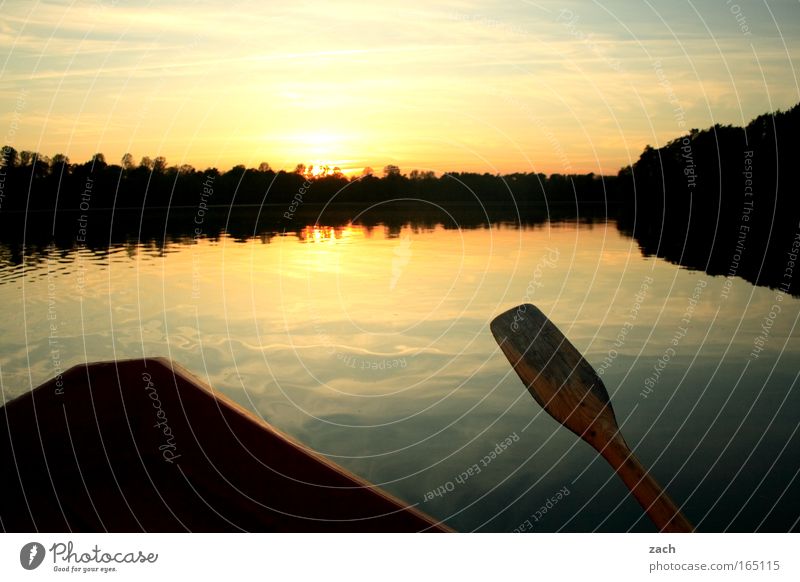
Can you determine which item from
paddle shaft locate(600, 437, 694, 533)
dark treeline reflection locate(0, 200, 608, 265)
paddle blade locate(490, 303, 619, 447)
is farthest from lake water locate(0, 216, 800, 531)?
dark treeline reflection locate(0, 200, 608, 265)

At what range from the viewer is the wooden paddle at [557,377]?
2.80m

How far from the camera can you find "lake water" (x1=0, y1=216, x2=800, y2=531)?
3844mm

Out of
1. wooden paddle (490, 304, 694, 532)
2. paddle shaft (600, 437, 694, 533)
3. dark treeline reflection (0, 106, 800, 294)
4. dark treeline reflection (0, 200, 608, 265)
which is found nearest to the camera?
paddle shaft (600, 437, 694, 533)

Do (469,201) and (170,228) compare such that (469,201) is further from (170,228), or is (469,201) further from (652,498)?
(652,498)

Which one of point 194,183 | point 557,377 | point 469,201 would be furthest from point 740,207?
point 557,377

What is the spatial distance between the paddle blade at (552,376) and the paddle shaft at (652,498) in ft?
0.69

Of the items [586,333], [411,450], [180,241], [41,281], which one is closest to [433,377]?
[411,450]

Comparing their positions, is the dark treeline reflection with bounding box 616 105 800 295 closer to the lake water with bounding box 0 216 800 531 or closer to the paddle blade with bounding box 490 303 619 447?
the lake water with bounding box 0 216 800 531

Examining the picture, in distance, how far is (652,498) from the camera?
2480 millimetres

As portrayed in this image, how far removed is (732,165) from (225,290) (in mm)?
11779

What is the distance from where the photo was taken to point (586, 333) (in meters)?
6.66

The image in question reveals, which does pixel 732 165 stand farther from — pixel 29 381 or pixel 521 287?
pixel 29 381

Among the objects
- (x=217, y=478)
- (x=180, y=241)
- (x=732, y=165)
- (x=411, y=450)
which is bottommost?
(x=411, y=450)

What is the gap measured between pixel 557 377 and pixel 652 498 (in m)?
0.58
